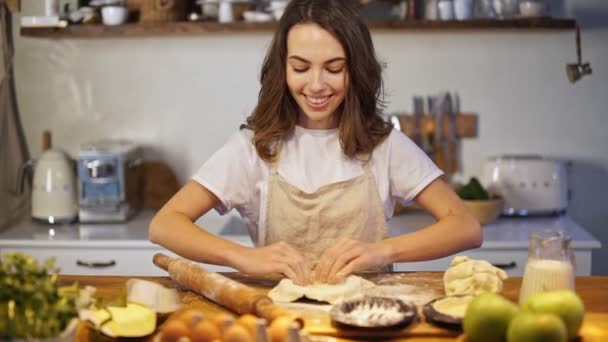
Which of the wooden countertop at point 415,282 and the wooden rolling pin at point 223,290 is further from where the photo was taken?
the wooden countertop at point 415,282

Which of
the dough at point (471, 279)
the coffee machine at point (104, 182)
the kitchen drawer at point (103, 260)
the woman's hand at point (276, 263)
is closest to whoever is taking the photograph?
the dough at point (471, 279)

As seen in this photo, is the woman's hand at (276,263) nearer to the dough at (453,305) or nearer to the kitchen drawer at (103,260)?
the dough at (453,305)

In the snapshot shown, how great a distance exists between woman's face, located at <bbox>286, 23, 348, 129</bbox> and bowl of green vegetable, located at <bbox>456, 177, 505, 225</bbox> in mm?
1284

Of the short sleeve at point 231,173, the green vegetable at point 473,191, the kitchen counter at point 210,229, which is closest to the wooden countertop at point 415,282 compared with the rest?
the short sleeve at point 231,173

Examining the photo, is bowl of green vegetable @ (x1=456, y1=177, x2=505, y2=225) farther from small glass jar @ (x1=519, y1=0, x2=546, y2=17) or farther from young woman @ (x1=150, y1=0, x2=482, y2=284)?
young woman @ (x1=150, y1=0, x2=482, y2=284)

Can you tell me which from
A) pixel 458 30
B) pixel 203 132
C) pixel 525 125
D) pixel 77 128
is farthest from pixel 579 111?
pixel 77 128

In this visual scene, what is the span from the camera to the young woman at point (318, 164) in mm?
2059

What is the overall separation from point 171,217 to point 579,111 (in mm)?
2113

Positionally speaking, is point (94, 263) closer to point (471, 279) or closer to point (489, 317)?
point (471, 279)

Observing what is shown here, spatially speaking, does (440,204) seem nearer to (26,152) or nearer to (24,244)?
(24,244)

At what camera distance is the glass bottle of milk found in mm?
1596

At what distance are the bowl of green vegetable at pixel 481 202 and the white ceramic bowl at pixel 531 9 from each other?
0.66 meters

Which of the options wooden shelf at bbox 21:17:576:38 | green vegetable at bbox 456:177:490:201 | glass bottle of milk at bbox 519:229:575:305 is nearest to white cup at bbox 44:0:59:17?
wooden shelf at bbox 21:17:576:38

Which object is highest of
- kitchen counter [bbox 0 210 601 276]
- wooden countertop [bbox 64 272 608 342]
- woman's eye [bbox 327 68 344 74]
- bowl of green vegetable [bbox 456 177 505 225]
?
woman's eye [bbox 327 68 344 74]
